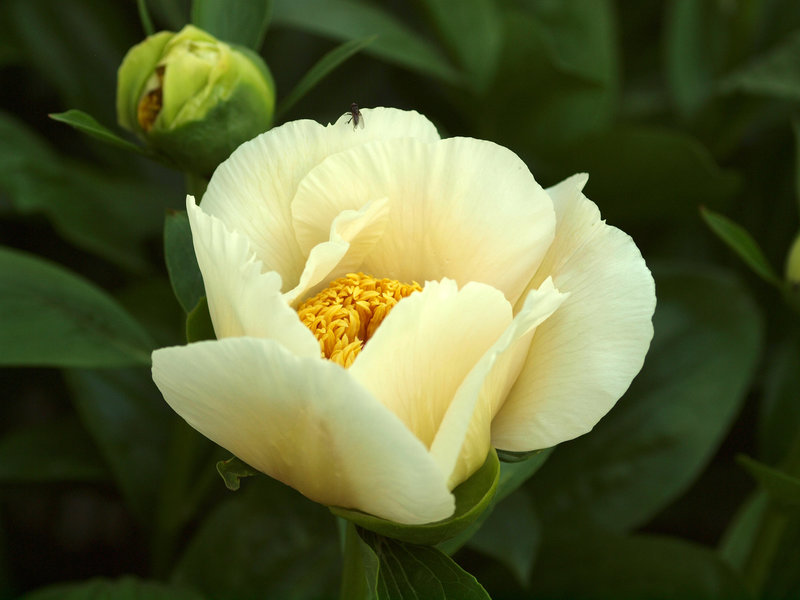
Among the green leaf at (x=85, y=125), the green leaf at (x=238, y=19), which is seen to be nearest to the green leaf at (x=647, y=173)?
the green leaf at (x=238, y=19)

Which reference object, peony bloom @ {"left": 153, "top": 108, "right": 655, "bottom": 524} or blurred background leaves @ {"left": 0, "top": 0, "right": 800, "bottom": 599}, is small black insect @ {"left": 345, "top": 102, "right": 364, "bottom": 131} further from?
blurred background leaves @ {"left": 0, "top": 0, "right": 800, "bottom": 599}

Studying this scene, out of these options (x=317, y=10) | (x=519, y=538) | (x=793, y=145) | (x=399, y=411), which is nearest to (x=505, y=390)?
(x=399, y=411)

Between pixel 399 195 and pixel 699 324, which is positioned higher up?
pixel 399 195

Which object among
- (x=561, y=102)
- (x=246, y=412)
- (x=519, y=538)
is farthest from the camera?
(x=561, y=102)

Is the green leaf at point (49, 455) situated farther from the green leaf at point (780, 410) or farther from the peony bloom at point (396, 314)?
the green leaf at point (780, 410)

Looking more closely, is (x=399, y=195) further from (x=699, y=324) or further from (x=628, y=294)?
(x=699, y=324)

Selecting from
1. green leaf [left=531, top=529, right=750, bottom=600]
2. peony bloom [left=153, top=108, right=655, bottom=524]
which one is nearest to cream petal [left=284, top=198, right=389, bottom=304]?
peony bloom [left=153, top=108, right=655, bottom=524]

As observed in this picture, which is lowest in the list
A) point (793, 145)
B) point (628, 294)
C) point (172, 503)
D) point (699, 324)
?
point (172, 503)
